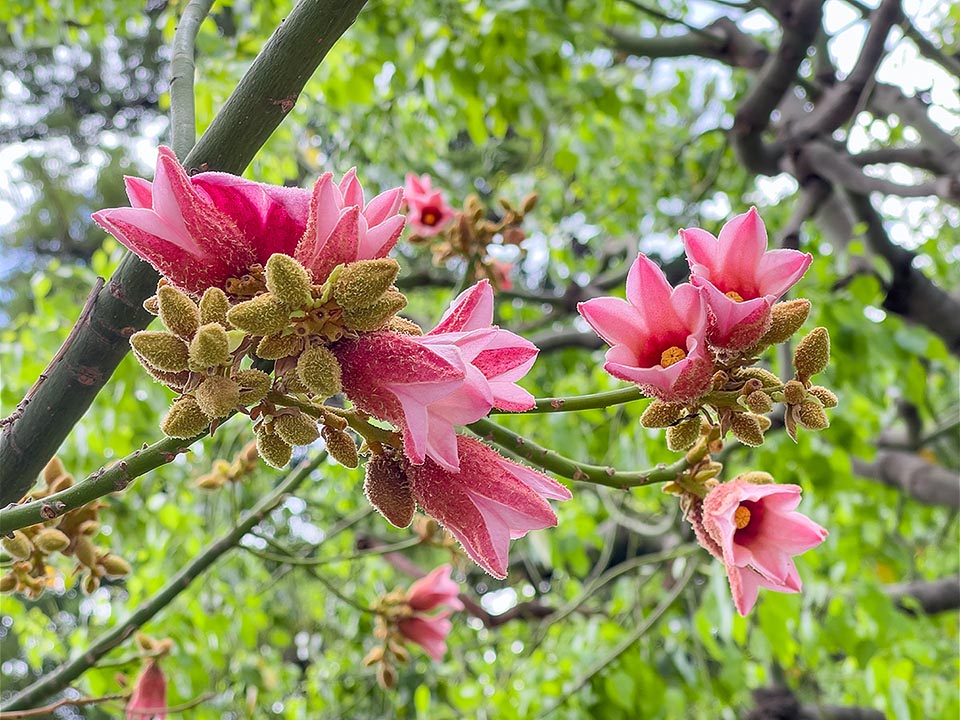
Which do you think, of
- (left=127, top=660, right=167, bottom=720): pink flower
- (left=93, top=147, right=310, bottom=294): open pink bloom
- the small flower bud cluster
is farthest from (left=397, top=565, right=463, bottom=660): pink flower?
(left=93, top=147, right=310, bottom=294): open pink bloom

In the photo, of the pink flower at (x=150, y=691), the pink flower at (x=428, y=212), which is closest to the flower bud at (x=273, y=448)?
the pink flower at (x=150, y=691)

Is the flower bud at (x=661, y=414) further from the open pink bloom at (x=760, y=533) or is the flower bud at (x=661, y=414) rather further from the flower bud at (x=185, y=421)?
the flower bud at (x=185, y=421)

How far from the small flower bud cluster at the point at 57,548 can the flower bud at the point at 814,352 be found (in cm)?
59

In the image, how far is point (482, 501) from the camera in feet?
1.79

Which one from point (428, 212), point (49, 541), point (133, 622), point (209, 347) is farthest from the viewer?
point (428, 212)

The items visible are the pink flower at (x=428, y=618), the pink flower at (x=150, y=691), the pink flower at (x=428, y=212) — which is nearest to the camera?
the pink flower at (x=150, y=691)

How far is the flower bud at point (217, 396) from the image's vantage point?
46cm

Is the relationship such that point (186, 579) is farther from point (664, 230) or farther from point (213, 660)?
point (664, 230)

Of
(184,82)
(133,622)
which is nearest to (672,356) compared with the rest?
(184,82)

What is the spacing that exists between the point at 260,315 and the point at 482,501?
0.61ft

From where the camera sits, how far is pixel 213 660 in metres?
2.17

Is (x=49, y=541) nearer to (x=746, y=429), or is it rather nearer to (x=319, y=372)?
(x=319, y=372)

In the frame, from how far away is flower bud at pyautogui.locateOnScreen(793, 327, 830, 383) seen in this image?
0.59 m

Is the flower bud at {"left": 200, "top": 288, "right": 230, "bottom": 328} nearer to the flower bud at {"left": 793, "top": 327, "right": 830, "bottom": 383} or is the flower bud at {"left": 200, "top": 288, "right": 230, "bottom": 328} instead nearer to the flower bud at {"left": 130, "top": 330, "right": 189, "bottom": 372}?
the flower bud at {"left": 130, "top": 330, "right": 189, "bottom": 372}
